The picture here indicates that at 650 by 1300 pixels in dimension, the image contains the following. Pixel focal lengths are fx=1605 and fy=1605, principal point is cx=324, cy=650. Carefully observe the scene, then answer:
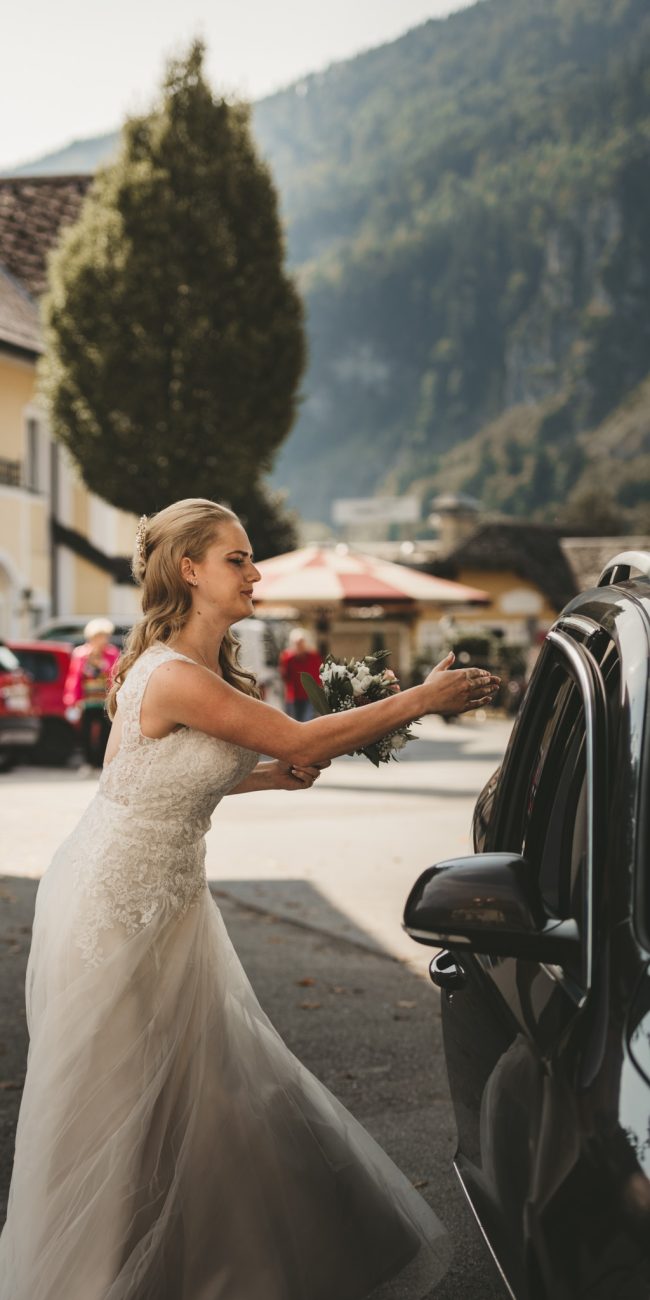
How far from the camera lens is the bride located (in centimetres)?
333

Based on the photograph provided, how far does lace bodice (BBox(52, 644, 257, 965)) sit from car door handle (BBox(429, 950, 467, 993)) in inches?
22.7

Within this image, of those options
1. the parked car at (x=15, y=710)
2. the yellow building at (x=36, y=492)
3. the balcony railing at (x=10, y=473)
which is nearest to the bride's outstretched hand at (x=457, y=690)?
the parked car at (x=15, y=710)

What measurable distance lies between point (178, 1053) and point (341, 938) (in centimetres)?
545

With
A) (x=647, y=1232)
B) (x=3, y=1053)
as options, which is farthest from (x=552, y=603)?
(x=647, y=1232)

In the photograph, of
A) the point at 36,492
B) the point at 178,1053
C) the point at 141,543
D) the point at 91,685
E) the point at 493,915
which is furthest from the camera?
the point at 36,492

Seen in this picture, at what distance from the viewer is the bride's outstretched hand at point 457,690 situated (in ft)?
11.0

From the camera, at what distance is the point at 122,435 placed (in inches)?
1332

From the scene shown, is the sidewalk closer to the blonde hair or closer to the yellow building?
the blonde hair

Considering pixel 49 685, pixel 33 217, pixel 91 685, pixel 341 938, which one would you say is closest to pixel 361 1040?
pixel 341 938

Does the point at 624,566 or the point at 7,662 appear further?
the point at 7,662

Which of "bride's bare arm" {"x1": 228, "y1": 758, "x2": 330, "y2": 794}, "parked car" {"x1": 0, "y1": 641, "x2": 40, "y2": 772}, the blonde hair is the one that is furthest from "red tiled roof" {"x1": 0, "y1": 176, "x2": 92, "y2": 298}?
the blonde hair

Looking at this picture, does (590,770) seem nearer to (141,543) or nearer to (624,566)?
(624,566)

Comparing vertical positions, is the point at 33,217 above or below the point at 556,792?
above

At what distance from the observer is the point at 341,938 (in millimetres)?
8867
